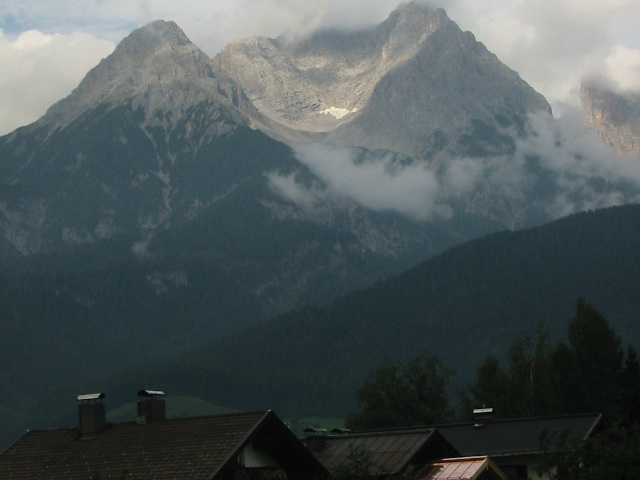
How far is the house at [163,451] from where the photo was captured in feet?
164

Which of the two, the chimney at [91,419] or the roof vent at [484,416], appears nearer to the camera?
the chimney at [91,419]

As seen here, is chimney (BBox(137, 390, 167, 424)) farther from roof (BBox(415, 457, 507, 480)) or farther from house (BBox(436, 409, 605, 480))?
house (BBox(436, 409, 605, 480))

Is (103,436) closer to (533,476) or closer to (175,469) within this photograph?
(175,469)

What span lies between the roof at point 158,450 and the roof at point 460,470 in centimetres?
624

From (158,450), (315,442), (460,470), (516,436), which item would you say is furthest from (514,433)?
(158,450)

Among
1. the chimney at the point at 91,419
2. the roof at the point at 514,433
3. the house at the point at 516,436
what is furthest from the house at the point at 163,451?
the roof at the point at 514,433

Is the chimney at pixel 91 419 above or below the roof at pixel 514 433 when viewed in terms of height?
above

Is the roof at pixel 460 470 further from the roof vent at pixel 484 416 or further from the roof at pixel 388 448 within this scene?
the roof vent at pixel 484 416

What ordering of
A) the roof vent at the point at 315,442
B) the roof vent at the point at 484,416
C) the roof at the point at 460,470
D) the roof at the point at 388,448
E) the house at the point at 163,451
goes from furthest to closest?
1. the roof vent at the point at 484,416
2. the roof vent at the point at 315,442
3. the roof at the point at 388,448
4. the roof at the point at 460,470
5. the house at the point at 163,451

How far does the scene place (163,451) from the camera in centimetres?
5144

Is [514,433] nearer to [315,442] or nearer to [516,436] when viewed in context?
[516,436]

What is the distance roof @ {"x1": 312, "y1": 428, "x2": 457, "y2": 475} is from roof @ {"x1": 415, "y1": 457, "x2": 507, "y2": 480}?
923 millimetres

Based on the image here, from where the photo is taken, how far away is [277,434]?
5272cm

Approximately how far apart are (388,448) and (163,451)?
12779mm
